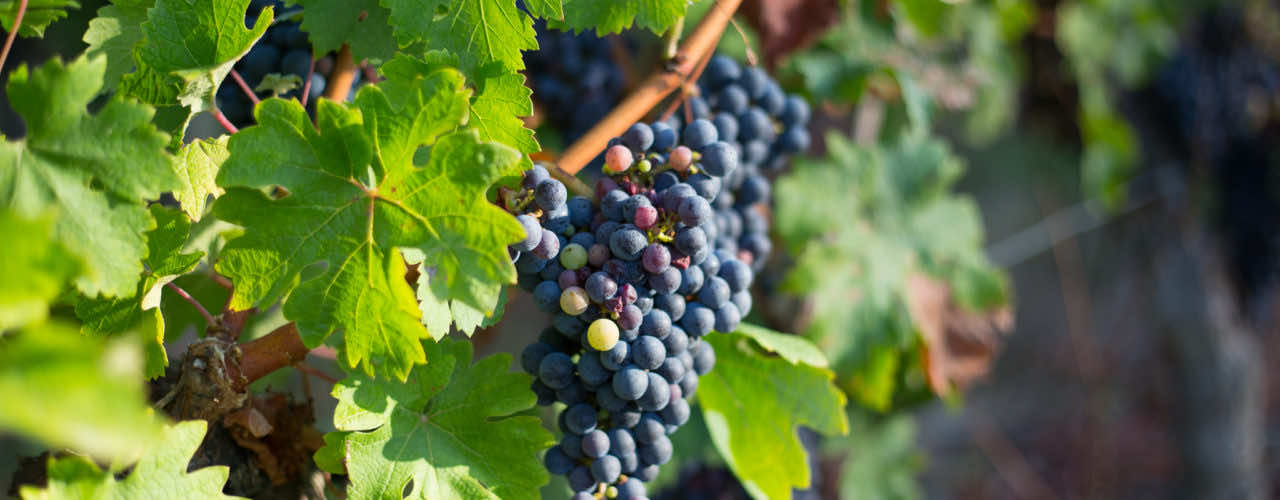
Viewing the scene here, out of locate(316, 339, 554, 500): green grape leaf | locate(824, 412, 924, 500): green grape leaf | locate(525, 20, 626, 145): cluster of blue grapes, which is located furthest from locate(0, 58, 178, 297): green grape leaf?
locate(824, 412, 924, 500): green grape leaf

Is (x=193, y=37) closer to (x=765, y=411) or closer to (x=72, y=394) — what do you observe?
(x=72, y=394)

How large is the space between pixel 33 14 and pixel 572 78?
851 millimetres

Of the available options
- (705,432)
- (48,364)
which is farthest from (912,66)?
(48,364)

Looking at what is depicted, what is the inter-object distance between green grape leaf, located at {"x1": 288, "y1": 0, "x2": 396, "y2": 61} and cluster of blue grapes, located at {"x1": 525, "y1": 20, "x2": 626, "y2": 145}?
1.88ft

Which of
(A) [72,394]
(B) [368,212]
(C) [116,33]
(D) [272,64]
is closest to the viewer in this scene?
(A) [72,394]

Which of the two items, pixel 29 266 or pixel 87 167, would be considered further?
pixel 87 167

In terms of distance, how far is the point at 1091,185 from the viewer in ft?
8.64

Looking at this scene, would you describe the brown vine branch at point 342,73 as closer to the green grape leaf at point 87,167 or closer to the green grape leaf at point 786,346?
the green grape leaf at point 87,167

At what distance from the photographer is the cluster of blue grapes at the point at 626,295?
872 millimetres

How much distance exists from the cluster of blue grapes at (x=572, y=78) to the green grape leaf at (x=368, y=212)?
74 centimetres

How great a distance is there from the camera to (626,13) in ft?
2.98

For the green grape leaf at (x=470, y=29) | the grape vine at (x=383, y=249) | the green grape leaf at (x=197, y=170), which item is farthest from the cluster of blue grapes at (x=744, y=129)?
the green grape leaf at (x=197, y=170)

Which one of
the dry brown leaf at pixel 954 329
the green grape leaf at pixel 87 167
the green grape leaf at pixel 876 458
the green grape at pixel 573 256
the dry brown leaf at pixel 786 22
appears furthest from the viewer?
the green grape leaf at pixel 876 458

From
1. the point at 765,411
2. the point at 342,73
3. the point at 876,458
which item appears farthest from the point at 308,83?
the point at 876,458
